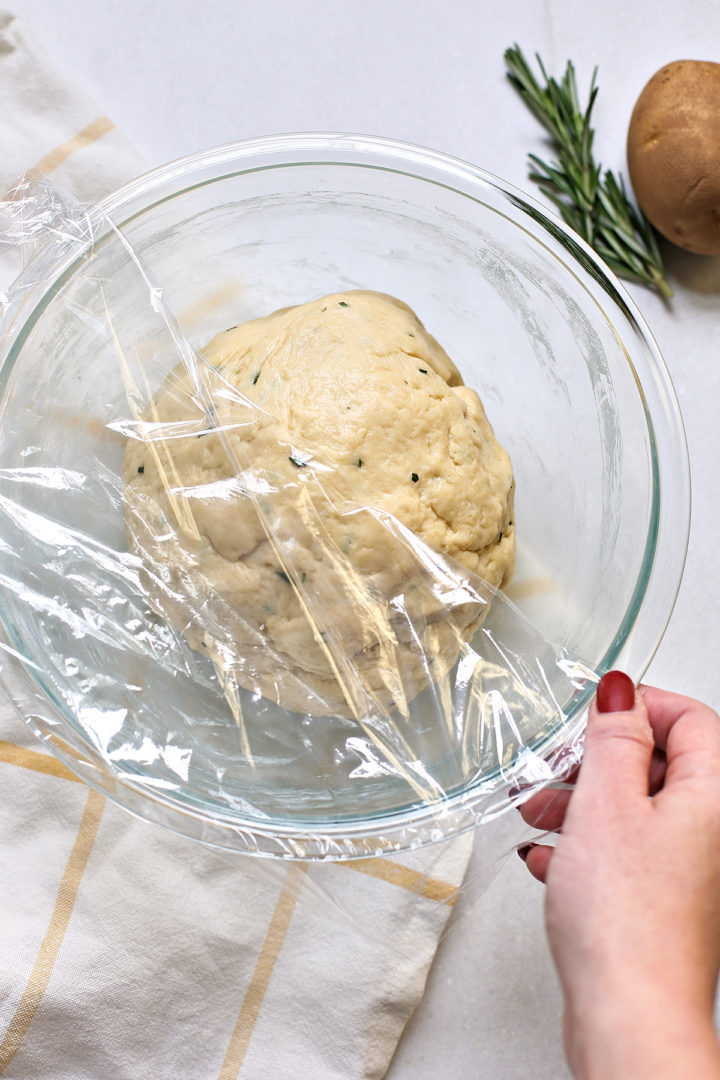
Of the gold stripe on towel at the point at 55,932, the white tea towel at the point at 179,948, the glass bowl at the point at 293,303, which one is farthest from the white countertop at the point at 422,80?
the gold stripe on towel at the point at 55,932

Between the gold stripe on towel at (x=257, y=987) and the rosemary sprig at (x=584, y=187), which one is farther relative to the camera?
the rosemary sprig at (x=584, y=187)

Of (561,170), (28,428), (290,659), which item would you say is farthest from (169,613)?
(561,170)

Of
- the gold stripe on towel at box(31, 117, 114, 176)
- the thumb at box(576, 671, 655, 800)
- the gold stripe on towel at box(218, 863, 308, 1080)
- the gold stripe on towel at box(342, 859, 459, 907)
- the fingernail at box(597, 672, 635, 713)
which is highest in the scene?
the gold stripe on towel at box(31, 117, 114, 176)

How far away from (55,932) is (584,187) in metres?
1.44

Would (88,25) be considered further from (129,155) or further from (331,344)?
(331,344)

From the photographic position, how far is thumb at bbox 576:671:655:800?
0.84 metres

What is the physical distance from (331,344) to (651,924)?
700 mm

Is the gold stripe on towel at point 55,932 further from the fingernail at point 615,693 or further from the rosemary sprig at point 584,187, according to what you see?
the rosemary sprig at point 584,187

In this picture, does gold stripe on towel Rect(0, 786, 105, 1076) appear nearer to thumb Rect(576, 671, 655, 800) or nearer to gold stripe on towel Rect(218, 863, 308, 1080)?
gold stripe on towel Rect(218, 863, 308, 1080)

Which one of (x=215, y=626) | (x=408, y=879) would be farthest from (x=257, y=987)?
(x=215, y=626)

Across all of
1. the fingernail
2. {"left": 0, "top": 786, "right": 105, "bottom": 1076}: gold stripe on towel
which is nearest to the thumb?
the fingernail

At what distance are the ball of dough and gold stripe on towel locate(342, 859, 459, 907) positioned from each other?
364 millimetres

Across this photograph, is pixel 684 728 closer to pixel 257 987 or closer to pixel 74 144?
pixel 257 987

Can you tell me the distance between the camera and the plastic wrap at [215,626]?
96 centimetres
